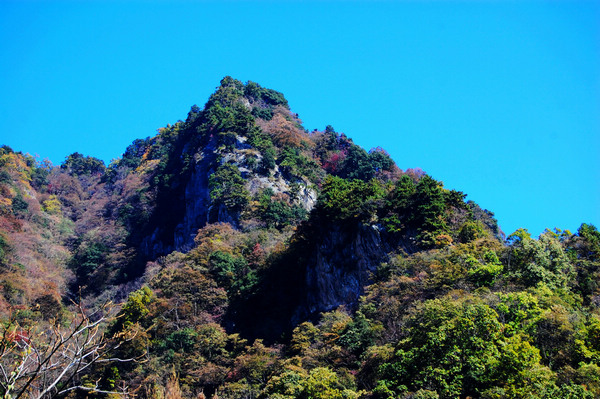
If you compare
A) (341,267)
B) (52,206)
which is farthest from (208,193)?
(52,206)

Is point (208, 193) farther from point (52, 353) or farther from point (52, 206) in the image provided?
point (52, 353)

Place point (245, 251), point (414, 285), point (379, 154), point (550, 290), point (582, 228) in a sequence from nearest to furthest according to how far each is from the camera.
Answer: point (550, 290)
point (414, 285)
point (582, 228)
point (245, 251)
point (379, 154)

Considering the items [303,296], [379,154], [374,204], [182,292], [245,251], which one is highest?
[379,154]

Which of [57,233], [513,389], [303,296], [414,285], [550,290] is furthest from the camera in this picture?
[57,233]

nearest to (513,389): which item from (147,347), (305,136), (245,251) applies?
(147,347)

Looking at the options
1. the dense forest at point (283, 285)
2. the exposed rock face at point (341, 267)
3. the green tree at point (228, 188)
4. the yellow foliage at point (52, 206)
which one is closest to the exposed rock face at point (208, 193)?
the dense forest at point (283, 285)

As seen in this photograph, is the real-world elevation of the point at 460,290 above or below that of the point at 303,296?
below

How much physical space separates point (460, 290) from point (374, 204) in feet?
39.1

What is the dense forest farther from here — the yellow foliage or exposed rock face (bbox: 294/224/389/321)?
the yellow foliage

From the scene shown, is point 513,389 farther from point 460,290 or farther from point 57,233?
point 57,233

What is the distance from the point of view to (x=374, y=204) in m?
33.0

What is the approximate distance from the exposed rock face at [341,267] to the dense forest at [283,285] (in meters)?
0.12

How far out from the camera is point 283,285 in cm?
3741

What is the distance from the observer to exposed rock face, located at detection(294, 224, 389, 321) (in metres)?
31.6
